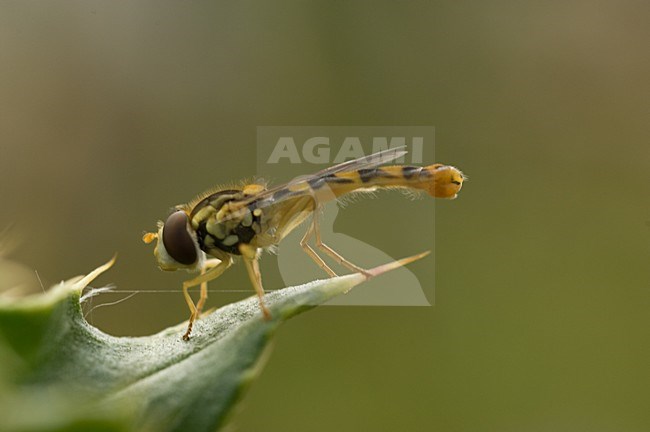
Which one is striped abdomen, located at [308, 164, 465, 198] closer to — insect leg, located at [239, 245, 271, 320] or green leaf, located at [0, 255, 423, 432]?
insect leg, located at [239, 245, 271, 320]

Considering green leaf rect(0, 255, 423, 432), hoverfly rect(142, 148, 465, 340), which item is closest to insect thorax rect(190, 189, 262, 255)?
hoverfly rect(142, 148, 465, 340)

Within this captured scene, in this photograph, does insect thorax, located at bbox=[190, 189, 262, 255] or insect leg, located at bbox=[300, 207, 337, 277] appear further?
insect leg, located at bbox=[300, 207, 337, 277]

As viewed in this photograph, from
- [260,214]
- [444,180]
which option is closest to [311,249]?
[260,214]

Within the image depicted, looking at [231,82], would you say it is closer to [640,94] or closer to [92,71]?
[92,71]

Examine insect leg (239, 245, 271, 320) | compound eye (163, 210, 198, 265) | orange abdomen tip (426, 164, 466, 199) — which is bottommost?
insect leg (239, 245, 271, 320)

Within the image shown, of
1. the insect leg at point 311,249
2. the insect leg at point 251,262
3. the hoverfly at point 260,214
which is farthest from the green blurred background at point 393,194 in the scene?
the insect leg at point 251,262

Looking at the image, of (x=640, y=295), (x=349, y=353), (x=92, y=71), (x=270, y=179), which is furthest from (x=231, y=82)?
(x=270, y=179)

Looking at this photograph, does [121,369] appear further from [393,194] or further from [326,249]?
[393,194]
